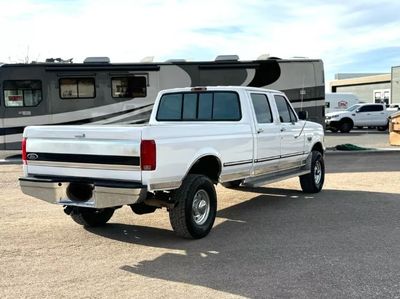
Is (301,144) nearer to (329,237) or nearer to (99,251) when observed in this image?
(329,237)

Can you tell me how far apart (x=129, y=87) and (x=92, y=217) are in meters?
9.94

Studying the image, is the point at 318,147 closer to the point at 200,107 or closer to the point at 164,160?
the point at 200,107

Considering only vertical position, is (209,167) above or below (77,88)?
below

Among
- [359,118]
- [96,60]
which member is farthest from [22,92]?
[359,118]

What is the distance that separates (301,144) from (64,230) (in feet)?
15.7

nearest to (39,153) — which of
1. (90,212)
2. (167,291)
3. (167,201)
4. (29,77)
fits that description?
(90,212)

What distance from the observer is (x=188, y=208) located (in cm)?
609

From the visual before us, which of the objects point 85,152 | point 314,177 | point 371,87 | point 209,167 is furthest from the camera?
point 371,87

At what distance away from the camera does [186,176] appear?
6250 millimetres

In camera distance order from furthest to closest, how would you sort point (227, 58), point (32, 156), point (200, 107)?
1. point (227, 58)
2. point (200, 107)
3. point (32, 156)

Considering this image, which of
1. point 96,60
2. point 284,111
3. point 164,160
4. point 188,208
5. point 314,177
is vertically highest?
point 96,60

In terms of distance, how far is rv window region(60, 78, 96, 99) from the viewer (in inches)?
631

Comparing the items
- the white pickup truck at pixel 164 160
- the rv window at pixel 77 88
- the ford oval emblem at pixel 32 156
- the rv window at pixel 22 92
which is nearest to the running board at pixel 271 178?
the white pickup truck at pixel 164 160

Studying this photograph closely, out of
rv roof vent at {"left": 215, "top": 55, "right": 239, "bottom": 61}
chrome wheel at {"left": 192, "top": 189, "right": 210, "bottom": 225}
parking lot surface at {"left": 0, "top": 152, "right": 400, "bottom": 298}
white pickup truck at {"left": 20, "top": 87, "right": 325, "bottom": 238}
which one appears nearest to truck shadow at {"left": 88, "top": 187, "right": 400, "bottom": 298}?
parking lot surface at {"left": 0, "top": 152, "right": 400, "bottom": 298}
